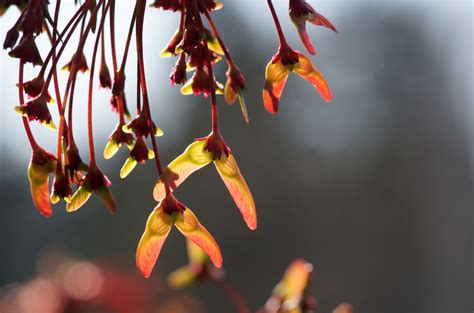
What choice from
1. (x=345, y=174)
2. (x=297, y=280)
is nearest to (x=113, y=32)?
(x=297, y=280)

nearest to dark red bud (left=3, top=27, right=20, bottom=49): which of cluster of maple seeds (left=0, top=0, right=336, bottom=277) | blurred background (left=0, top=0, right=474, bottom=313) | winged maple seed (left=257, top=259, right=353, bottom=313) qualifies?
cluster of maple seeds (left=0, top=0, right=336, bottom=277)

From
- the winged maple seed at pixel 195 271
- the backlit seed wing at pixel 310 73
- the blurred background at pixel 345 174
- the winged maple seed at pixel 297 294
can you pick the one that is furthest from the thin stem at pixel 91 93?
the blurred background at pixel 345 174

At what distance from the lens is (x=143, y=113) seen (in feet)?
2.74

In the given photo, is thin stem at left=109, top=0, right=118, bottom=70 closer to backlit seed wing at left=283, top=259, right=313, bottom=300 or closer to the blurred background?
backlit seed wing at left=283, top=259, right=313, bottom=300

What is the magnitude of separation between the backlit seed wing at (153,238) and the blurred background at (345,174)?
53.6 ft

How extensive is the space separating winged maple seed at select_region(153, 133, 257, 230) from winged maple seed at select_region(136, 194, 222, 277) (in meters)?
0.02

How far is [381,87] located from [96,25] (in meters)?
19.7

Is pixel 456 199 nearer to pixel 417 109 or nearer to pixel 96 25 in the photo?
pixel 417 109

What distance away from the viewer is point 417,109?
20.0 metres

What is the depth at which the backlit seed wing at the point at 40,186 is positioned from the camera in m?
0.82

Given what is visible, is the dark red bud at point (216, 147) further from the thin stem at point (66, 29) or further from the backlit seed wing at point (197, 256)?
the backlit seed wing at point (197, 256)

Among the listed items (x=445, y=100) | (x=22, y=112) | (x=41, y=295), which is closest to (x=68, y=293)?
(x=41, y=295)

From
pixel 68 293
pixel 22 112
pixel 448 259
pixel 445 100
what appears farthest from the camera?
pixel 445 100

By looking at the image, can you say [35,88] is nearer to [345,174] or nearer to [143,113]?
[143,113]
